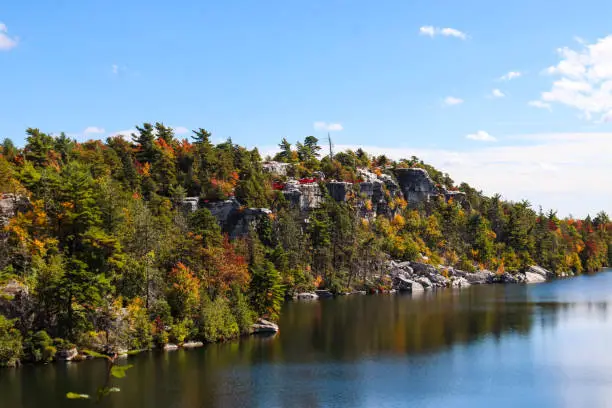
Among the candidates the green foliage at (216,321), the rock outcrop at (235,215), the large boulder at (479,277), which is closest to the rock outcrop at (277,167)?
the rock outcrop at (235,215)

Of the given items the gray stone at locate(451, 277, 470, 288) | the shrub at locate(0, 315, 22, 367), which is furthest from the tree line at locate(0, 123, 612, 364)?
the gray stone at locate(451, 277, 470, 288)

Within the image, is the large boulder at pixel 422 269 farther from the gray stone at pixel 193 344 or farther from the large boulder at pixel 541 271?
the gray stone at pixel 193 344

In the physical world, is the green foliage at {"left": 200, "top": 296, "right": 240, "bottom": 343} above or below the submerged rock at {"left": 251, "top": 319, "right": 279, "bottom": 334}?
above

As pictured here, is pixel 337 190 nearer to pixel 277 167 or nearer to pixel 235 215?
pixel 277 167

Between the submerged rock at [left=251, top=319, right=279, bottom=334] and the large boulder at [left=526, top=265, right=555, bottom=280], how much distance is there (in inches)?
3254

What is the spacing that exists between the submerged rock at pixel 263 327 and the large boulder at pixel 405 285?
4589cm

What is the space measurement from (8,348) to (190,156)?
59251mm

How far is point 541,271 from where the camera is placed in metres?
123

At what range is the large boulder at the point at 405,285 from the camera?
99250 millimetres

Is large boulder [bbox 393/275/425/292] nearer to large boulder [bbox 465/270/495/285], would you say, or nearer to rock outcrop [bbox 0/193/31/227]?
large boulder [bbox 465/270/495/285]

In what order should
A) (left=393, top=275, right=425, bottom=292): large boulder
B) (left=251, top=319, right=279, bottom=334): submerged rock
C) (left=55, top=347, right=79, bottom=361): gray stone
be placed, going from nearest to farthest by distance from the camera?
1. (left=55, top=347, right=79, bottom=361): gray stone
2. (left=251, top=319, right=279, bottom=334): submerged rock
3. (left=393, top=275, right=425, bottom=292): large boulder

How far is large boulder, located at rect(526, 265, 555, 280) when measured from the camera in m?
122

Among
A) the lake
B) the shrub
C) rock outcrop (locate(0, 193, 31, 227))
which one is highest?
rock outcrop (locate(0, 193, 31, 227))

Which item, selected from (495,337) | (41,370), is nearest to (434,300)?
(495,337)
